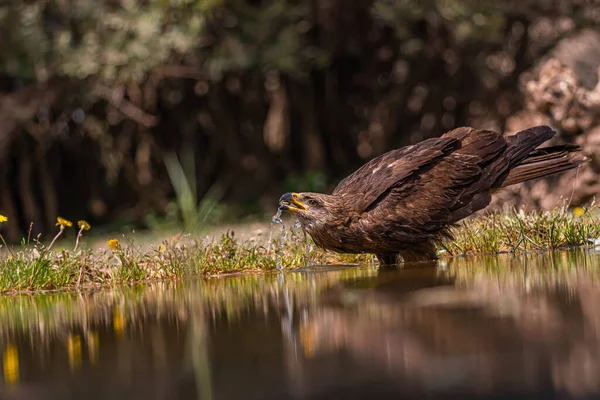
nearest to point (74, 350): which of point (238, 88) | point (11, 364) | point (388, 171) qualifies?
point (11, 364)

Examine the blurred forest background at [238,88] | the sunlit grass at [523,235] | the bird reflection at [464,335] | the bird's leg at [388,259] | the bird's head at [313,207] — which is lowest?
the bird reflection at [464,335]

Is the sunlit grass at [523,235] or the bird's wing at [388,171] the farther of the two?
the sunlit grass at [523,235]

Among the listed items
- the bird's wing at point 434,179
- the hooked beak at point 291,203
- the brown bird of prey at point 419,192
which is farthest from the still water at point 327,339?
the hooked beak at point 291,203

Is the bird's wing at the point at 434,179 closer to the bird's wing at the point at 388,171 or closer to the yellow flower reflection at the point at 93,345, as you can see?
the bird's wing at the point at 388,171

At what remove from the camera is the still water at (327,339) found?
3324mm

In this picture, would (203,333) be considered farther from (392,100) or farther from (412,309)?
(392,100)

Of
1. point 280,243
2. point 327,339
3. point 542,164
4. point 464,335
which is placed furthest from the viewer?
point 280,243

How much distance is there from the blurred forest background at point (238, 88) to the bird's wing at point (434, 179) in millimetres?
4769

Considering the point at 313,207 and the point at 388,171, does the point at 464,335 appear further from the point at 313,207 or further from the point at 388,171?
the point at 388,171

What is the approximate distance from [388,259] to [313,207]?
821mm

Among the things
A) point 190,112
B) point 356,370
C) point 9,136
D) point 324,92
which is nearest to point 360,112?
point 324,92

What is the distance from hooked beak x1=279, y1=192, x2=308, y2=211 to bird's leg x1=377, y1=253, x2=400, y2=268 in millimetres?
789

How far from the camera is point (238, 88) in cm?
1678

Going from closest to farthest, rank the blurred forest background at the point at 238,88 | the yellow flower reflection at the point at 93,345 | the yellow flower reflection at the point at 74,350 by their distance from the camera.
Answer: the yellow flower reflection at the point at 74,350 → the yellow flower reflection at the point at 93,345 → the blurred forest background at the point at 238,88
